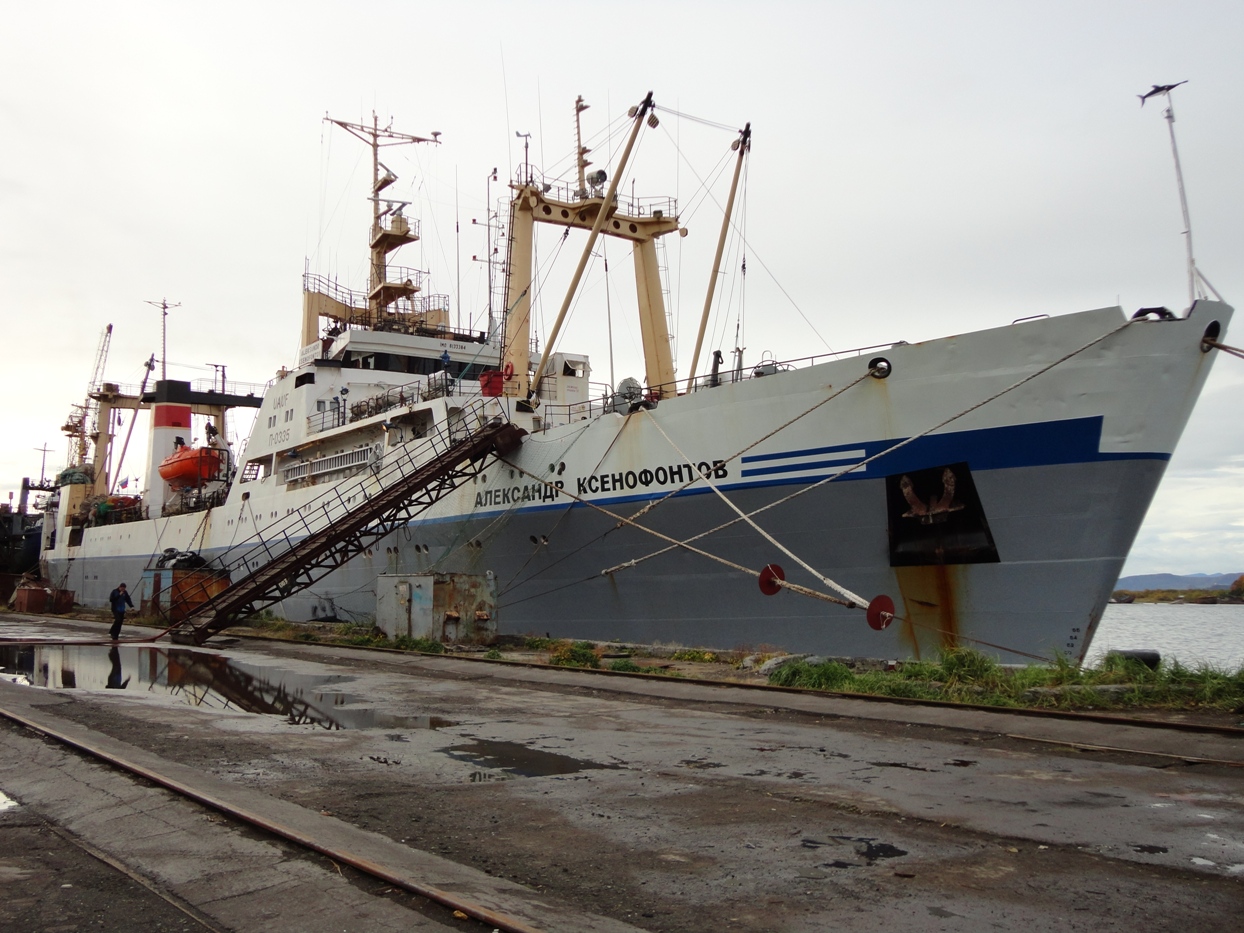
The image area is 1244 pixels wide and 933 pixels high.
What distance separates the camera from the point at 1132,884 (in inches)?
175

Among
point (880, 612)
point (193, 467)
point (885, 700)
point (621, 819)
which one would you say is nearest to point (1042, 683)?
point (885, 700)

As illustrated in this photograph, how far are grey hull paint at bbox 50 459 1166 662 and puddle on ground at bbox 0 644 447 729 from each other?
199 inches

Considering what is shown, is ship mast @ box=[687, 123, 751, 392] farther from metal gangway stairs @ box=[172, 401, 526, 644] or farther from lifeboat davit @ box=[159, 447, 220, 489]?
lifeboat davit @ box=[159, 447, 220, 489]

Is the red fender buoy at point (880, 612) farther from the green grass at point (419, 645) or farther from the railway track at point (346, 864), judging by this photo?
the railway track at point (346, 864)

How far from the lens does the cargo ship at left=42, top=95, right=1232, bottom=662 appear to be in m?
11.8

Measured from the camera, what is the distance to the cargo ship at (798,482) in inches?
465

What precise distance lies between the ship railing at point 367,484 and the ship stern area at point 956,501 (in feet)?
18.3

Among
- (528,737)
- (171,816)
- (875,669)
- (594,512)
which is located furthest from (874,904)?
(594,512)

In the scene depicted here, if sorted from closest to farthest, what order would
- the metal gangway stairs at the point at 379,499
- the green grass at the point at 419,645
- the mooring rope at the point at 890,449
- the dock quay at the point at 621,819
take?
the dock quay at the point at 621,819 < the mooring rope at the point at 890,449 < the green grass at the point at 419,645 < the metal gangway stairs at the point at 379,499

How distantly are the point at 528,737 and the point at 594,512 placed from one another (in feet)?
26.9

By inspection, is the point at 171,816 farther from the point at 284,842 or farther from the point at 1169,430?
the point at 1169,430

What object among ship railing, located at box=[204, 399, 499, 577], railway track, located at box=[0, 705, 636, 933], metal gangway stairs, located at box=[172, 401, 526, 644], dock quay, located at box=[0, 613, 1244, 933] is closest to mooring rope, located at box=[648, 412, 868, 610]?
dock quay, located at box=[0, 613, 1244, 933]

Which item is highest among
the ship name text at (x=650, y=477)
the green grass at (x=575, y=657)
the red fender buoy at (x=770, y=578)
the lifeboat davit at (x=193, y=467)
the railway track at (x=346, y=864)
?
the lifeboat davit at (x=193, y=467)

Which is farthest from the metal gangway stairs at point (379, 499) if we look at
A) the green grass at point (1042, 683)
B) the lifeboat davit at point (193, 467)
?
the lifeboat davit at point (193, 467)
